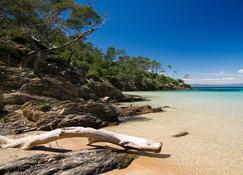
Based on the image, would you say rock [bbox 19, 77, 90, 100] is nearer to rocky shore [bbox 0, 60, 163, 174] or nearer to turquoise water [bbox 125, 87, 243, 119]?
rocky shore [bbox 0, 60, 163, 174]

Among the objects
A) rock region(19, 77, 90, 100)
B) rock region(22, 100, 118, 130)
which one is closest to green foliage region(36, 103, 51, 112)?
rock region(22, 100, 118, 130)

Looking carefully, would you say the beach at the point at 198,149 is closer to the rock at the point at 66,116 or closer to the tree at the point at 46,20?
the rock at the point at 66,116

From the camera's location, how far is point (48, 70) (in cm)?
2484

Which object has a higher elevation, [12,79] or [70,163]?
[12,79]

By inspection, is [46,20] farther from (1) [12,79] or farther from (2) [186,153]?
(2) [186,153]

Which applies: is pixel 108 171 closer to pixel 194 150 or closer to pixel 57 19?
pixel 194 150

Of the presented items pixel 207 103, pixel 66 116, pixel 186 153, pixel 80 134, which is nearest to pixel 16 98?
pixel 66 116

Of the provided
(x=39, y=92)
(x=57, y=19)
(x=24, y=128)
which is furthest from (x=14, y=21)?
(x=24, y=128)

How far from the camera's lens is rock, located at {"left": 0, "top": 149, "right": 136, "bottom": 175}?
195 inches

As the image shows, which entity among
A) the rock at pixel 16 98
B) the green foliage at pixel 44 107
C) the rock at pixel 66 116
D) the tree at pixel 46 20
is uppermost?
the tree at pixel 46 20

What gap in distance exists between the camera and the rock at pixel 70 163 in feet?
16.2

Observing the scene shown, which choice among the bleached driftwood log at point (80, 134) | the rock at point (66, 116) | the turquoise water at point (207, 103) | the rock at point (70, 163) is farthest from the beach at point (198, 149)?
the turquoise water at point (207, 103)

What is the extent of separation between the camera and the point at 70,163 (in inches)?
213

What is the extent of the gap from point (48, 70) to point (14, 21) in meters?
6.26
